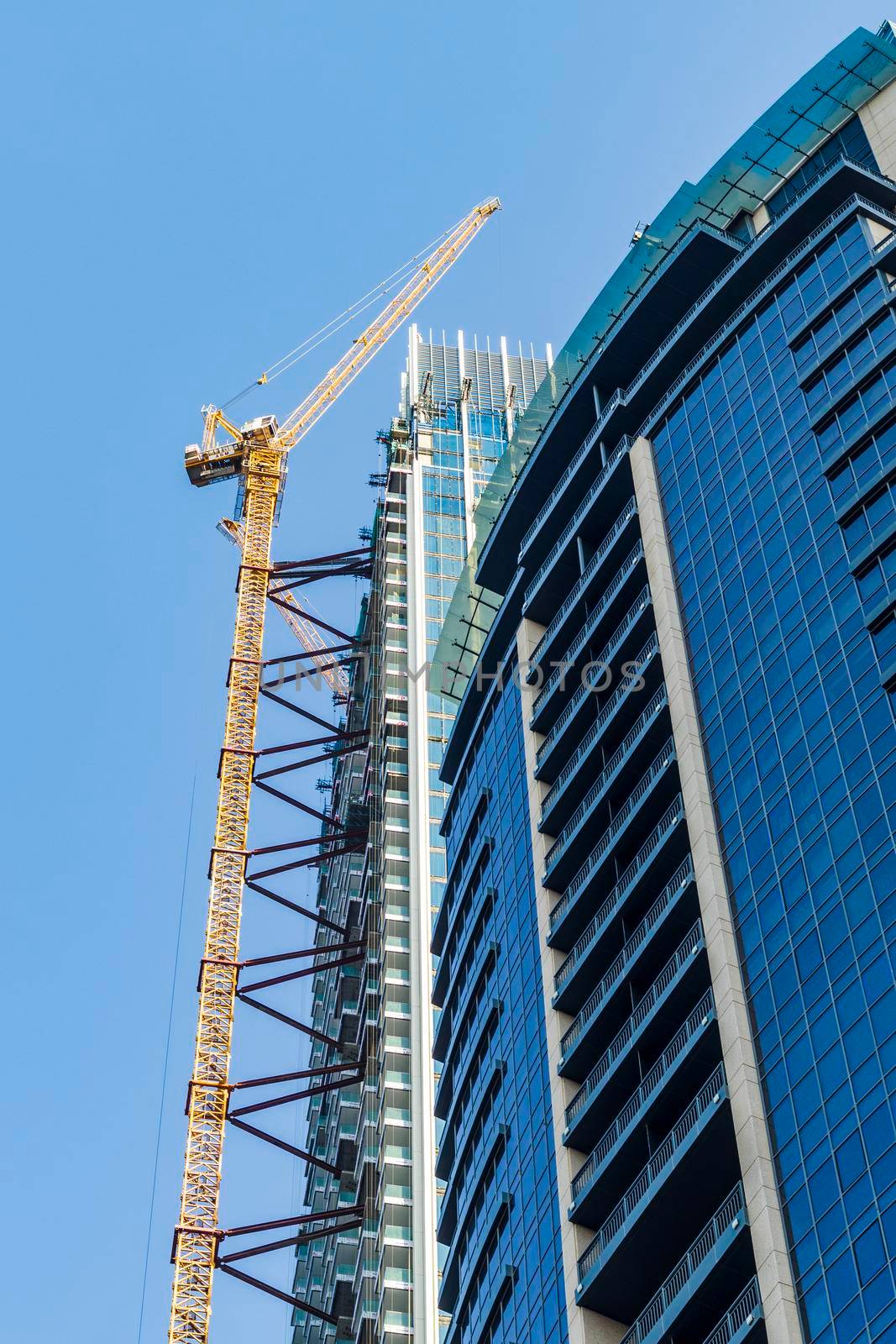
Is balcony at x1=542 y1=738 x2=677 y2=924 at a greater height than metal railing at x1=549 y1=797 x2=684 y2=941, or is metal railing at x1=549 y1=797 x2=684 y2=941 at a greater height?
balcony at x1=542 y1=738 x2=677 y2=924

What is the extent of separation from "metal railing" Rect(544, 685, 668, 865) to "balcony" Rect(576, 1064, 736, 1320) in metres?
19.2

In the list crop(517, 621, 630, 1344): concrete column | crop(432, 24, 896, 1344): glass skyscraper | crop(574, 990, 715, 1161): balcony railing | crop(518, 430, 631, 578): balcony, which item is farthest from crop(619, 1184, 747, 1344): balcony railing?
crop(518, 430, 631, 578): balcony

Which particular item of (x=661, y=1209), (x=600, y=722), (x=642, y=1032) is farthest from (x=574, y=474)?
(x=661, y=1209)

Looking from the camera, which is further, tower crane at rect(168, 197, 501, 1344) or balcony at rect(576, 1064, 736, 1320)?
tower crane at rect(168, 197, 501, 1344)

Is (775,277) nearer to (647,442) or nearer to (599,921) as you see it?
(647,442)

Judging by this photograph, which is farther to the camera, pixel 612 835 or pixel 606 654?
pixel 606 654

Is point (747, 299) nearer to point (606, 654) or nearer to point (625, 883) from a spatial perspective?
point (606, 654)

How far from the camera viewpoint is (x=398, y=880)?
143 meters

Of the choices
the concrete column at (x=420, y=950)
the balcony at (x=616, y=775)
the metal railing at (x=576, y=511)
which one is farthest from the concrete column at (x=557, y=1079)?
the concrete column at (x=420, y=950)

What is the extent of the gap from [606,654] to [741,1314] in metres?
36.5

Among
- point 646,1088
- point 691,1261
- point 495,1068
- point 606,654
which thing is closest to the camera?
point 691,1261

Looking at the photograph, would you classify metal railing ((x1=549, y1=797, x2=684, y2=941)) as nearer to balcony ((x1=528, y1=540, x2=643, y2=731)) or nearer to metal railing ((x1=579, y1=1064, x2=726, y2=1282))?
metal railing ((x1=579, y1=1064, x2=726, y2=1282))

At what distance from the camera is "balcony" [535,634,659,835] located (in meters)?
86.9

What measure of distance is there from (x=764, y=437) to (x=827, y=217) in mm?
12982
